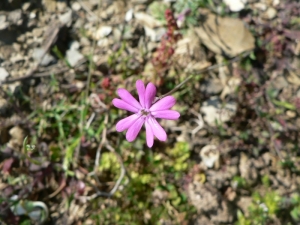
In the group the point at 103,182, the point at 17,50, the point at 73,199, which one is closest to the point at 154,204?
the point at 103,182

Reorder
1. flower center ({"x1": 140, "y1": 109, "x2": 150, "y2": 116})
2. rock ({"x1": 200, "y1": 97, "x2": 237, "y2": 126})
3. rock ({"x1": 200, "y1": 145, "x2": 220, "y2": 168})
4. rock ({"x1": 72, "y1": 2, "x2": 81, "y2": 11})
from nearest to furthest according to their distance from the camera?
flower center ({"x1": 140, "y1": 109, "x2": 150, "y2": 116}) → rock ({"x1": 200, "y1": 145, "x2": 220, "y2": 168}) → rock ({"x1": 200, "y1": 97, "x2": 237, "y2": 126}) → rock ({"x1": 72, "y1": 2, "x2": 81, "y2": 11})

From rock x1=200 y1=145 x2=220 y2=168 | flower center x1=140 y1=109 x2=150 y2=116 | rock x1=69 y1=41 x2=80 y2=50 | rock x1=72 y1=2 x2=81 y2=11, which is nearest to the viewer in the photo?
flower center x1=140 y1=109 x2=150 y2=116

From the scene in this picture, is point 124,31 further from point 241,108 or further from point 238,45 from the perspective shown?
point 241,108

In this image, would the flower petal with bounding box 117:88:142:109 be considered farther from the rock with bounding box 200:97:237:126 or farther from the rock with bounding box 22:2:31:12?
the rock with bounding box 22:2:31:12

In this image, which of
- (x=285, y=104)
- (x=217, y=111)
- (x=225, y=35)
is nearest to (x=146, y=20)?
(x=225, y=35)

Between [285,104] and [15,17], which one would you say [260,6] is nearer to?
[285,104]

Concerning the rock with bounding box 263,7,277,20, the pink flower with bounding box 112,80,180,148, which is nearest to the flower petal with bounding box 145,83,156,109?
the pink flower with bounding box 112,80,180,148

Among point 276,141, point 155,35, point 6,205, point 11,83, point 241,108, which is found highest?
point 11,83
